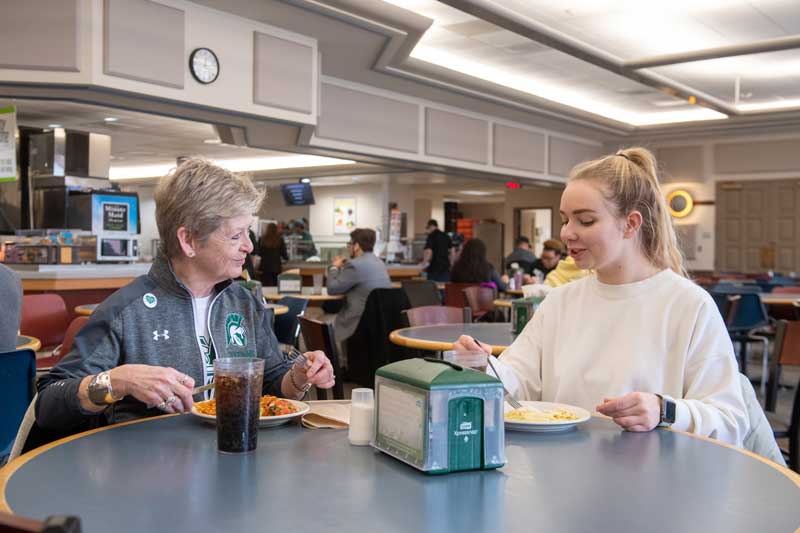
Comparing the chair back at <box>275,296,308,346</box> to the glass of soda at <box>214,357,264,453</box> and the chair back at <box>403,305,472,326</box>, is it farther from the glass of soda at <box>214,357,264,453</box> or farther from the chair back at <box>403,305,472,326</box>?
the glass of soda at <box>214,357,264,453</box>

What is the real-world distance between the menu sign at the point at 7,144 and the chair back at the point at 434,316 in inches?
115

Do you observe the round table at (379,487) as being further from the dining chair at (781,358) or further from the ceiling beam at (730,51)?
the ceiling beam at (730,51)

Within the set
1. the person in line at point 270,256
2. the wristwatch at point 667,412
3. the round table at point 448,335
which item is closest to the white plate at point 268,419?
the wristwatch at point 667,412

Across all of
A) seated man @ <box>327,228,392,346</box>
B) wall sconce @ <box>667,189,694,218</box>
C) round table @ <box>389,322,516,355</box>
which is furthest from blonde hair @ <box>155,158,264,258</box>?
wall sconce @ <box>667,189,694,218</box>

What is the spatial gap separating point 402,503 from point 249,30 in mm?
5239

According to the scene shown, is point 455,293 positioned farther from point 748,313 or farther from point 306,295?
point 748,313

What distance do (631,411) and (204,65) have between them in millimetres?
4652

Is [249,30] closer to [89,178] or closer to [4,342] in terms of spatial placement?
[4,342]

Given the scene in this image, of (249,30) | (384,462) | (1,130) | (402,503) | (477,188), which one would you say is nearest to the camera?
(402,503)

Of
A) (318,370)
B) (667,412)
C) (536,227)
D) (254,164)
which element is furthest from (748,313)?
(536,227)

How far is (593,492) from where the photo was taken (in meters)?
1.16

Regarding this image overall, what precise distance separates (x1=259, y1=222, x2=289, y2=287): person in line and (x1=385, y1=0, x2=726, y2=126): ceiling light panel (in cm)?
389

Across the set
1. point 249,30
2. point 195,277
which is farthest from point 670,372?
point 249,30

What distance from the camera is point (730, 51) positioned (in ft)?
21.2
